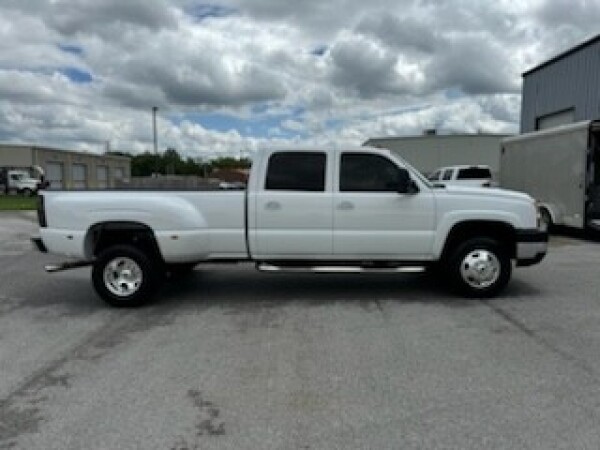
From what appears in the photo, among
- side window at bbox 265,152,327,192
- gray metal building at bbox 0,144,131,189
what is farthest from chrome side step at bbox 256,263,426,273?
gray metal building at bbox 0,144,131,189

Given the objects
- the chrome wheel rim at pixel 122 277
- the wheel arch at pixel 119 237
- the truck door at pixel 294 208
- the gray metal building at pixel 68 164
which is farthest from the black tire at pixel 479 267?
the gray metal building at pixel 68 164

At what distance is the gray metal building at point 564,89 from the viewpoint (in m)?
19.4

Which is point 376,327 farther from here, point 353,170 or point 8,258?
point 8,258

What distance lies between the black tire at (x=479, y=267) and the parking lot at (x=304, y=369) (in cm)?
18

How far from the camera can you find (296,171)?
6922mm

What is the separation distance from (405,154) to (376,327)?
1370 inches

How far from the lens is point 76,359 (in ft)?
16.0

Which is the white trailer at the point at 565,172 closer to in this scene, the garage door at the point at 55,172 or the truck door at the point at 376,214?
the truck door at the point at 376,214

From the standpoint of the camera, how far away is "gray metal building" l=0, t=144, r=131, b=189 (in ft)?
194

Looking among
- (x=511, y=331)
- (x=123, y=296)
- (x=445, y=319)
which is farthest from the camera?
(x=123, y=296)

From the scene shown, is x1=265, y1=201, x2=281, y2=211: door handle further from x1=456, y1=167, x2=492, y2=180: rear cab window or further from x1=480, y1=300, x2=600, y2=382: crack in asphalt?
x1=456, y1=167, x2=492, y2=180: rear cab window

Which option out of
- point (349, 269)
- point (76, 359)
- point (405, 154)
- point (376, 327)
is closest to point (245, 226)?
point (349, 269)

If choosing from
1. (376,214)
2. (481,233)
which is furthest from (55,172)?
(481,233)

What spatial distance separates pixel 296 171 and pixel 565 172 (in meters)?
9.14
